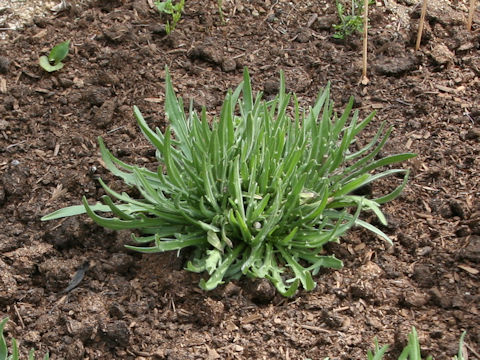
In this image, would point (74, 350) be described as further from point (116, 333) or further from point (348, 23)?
point (348, 23)

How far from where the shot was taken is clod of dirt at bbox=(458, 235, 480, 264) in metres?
2.80

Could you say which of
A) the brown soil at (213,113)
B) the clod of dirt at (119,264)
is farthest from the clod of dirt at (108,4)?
the clod of dirt at (119,264)

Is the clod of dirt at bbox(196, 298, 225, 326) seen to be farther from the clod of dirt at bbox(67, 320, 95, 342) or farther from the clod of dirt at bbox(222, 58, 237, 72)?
the clod of dirt at bbox(222, 58, 237, 72)

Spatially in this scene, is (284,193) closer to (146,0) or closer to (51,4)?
(146,0)

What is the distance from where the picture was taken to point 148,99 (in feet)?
11.5

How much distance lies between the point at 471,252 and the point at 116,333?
1442 millimetres

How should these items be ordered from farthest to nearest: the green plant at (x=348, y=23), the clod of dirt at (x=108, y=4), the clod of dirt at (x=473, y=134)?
the clod of dirt at (x=108, y=4) < the green plant at (x=348, y=23) < the clod of dirt at (x=473, y=134)

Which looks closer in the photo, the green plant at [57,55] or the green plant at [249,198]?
the green plant at [249,198]

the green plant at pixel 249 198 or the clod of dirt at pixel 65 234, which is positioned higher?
the green plant at pixel 249 198

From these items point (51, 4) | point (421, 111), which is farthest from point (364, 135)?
point (51, 4)

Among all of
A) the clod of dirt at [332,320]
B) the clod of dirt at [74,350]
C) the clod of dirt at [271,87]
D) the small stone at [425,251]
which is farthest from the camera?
the clod of dirt at [271,87]

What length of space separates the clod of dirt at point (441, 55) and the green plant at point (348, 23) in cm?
42

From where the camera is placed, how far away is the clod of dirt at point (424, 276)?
2.78 m

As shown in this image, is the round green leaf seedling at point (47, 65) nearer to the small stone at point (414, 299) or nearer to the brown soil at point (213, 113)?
the brown soil at point (213, 113)
